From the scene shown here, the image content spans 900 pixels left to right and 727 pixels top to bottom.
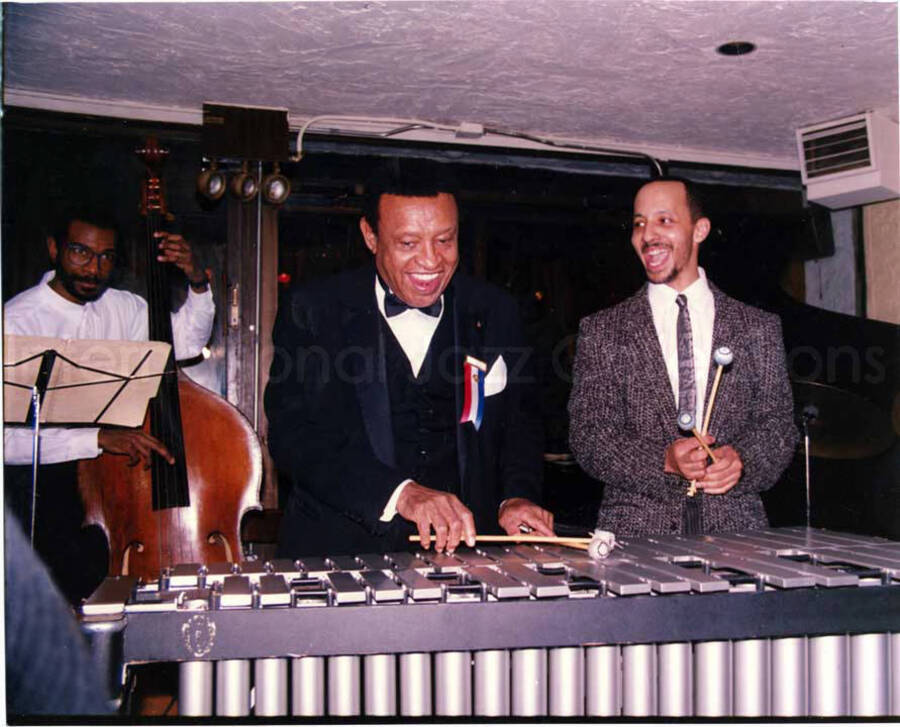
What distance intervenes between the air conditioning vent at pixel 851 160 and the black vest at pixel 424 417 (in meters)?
2.57

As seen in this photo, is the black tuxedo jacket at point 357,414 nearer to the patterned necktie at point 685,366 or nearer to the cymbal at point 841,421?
the patterned necktie at point 685,366

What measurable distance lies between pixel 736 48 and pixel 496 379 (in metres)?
1.56

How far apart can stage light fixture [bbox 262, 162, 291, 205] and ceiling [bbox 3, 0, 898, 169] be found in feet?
0.90

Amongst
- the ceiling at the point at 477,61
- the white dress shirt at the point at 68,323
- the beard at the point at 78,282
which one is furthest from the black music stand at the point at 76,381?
the ceiling at the point at 477,61

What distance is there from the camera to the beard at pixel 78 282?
9.87 feet

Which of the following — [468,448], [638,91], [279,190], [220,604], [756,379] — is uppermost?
[638,91]

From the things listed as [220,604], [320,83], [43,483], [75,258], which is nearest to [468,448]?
[220,604]

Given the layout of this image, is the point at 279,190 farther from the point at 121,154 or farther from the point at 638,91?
the point at 638,91

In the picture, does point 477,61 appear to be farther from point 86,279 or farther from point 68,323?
point 68,323

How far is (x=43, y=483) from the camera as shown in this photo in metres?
2.79

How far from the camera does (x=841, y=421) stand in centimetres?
292

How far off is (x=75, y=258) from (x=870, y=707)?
2.59 meters

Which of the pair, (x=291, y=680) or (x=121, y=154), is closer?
(x=291, y=680)

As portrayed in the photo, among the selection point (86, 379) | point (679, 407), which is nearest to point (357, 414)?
point (86, 379)
